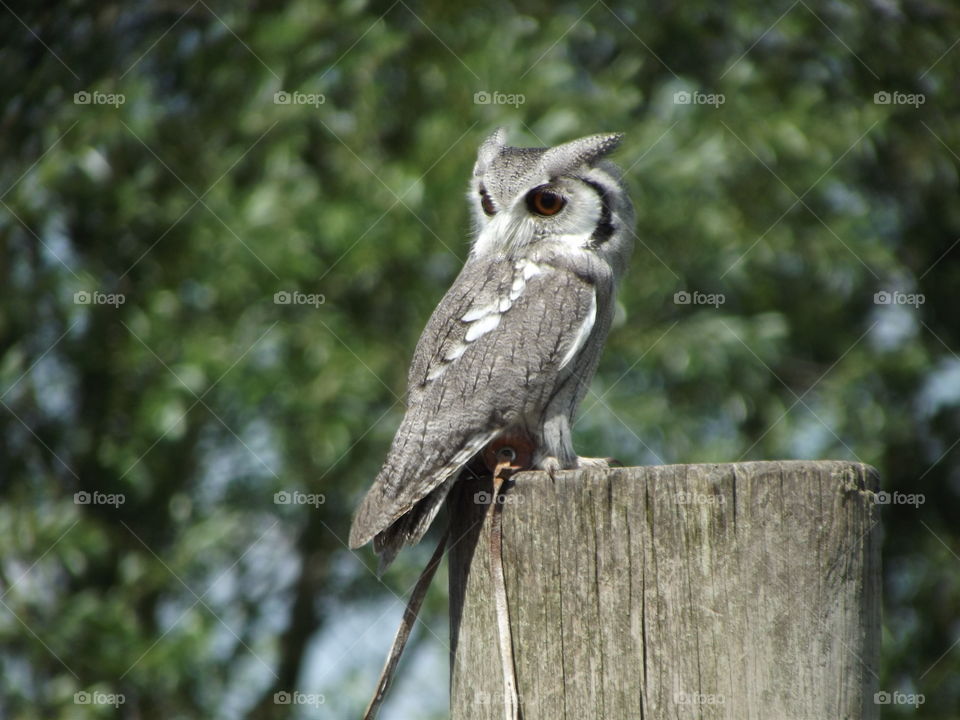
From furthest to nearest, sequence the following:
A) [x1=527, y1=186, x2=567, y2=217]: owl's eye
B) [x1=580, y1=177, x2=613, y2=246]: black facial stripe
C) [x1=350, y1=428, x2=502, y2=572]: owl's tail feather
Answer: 1. [x1=580, y1=177, x2=613, y2=246]: black facial stripe
2. [x1=527, y1=186, x2=567, y2=217]: owl's eye
3. [x1=350, y1=428, x2=502, y2=572]: owl's tail feather

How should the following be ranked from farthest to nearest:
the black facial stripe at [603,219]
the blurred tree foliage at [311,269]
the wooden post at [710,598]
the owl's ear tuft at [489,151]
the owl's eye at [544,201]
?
1. the blurred tree foliage at [311,269]
2. the owl's ear tuft at [489,151]
3. the black facial stripe at [603,219]
4. the owl's eye at [544,201]
5. the wooden post at [710,598]

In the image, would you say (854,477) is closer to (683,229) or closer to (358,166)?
(683,229)

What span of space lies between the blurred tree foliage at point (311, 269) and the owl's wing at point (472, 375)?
2.22 meters

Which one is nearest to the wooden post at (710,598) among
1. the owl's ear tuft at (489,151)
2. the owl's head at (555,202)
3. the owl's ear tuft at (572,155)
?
the owl's head at (555,202)

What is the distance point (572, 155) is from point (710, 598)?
2.19 m

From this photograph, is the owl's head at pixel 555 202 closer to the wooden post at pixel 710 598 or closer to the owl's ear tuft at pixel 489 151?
the owl's ear tuft at pixel 489 151

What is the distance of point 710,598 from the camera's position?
2.40m

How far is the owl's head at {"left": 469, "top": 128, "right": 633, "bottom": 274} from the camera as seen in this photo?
4086mm

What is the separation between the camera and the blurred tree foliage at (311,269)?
241 inches

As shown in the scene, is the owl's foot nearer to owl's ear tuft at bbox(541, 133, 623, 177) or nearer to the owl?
the owl

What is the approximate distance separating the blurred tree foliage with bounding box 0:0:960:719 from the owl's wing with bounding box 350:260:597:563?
2224mm

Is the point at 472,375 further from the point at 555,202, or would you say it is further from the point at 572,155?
the point at 572,155

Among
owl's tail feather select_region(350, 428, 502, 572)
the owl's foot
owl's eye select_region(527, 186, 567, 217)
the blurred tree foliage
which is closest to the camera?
owl's tail feather select_region(350, 428, 502, 572)

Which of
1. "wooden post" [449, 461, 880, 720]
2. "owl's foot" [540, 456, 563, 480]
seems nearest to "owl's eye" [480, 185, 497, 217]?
"owl's foot" [540, 456, 563, 480]
